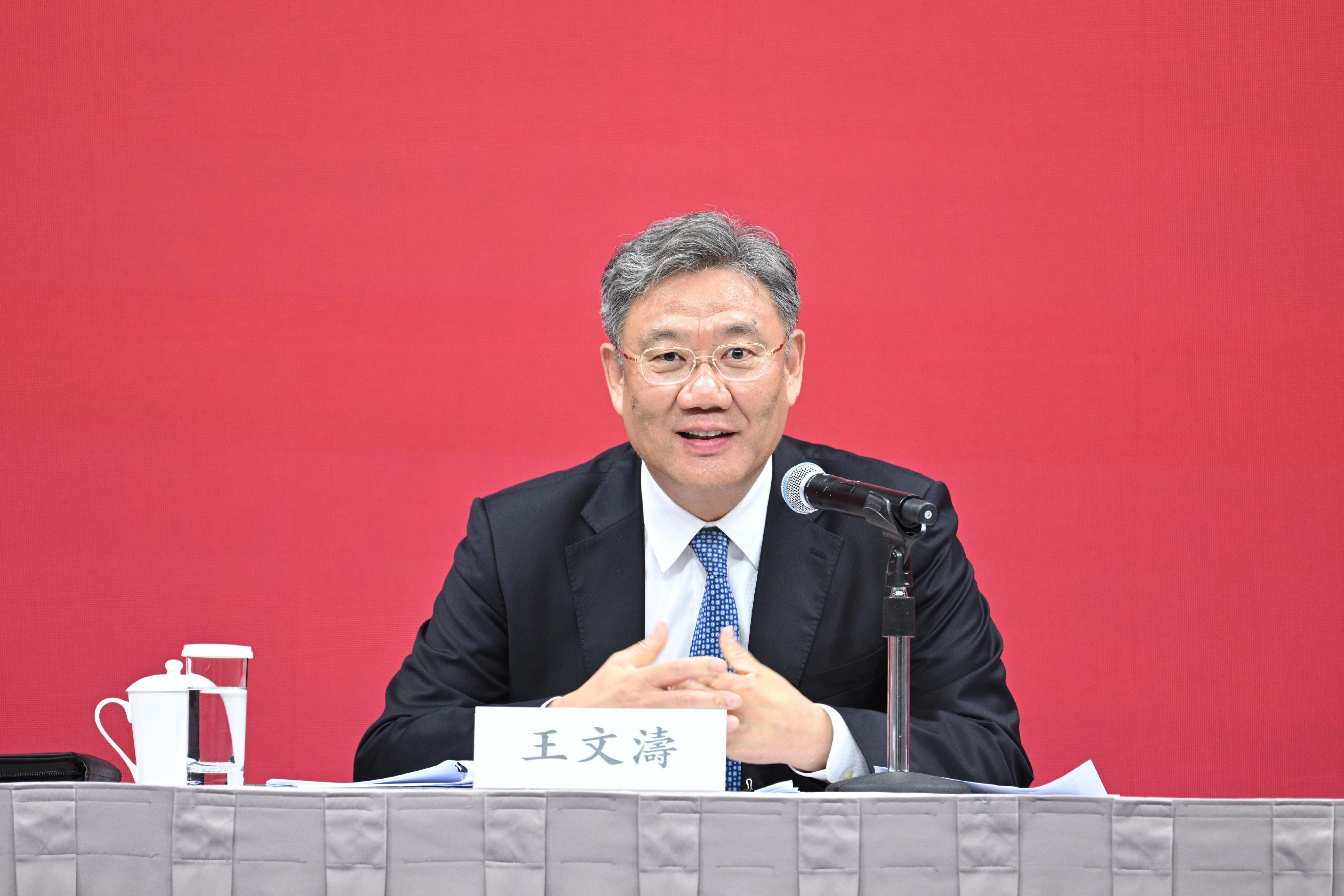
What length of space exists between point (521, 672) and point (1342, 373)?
1734 mm

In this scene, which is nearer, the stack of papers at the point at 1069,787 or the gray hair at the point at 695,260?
the stack of papers at the point at 1069,787

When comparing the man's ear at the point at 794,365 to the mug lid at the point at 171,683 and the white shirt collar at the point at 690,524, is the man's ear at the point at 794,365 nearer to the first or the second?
the white shirt collar at the point at 690,524

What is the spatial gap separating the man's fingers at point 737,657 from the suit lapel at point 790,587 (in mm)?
345

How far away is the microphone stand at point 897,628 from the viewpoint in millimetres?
1102

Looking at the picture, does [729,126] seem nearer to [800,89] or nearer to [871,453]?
[800,89]

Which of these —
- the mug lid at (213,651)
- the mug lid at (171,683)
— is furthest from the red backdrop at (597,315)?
the mug lid at (171,683)

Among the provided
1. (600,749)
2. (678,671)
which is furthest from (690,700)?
(600,749)

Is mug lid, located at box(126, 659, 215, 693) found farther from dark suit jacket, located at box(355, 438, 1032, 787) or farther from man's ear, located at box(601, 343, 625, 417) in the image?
man's ear, located at box(601, 343, 625, 417)

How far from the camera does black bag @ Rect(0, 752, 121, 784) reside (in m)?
1.15

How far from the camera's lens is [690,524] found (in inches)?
65.4

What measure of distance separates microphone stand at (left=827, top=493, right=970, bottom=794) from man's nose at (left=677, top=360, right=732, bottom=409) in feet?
1.42

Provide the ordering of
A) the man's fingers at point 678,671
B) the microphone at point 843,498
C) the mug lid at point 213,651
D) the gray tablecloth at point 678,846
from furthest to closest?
the mug lid at point 213,651, the man's fingers at point 678,671, the microphone at point 843,498, the gray tablecloth at point 678,846

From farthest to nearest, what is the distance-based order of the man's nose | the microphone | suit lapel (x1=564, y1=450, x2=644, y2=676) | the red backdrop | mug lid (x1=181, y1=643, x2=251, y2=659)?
the red backdrop → suit lapel (x1=564, y1=450, x2=644, y2=676) → the man's nose → mug lid (x1=181, y1=643, x2=251, y2=659) → the microphone

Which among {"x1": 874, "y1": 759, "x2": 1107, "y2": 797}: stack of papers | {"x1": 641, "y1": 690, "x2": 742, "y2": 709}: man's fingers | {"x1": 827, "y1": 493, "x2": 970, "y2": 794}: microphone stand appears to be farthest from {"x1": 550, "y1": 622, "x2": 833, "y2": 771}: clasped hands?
{"x1": 874, "y1": 759, "x2": 1107, "y2": 797}: stack of papers
